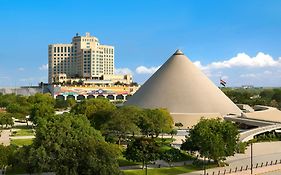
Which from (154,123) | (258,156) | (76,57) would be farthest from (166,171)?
(76,57)

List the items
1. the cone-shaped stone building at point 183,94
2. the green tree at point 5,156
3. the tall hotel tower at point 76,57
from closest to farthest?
the green tree at point 5,156, the cone-shaped stone building at point 183,94, the tall hotel tower at point 76,57

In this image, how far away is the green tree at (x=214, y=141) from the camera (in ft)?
134

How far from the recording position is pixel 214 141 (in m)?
40.9

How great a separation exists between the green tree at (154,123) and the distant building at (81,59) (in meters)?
123

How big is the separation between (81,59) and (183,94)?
109 m

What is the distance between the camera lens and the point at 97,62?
186375 mm

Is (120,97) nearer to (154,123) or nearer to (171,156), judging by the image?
(154,123)

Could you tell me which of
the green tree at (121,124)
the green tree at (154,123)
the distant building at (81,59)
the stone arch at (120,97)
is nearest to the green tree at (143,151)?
the green tree at (121,124)

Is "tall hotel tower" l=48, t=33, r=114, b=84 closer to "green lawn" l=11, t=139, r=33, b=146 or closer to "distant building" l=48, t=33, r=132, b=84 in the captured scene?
"distant building" l=48, t=33, r=132, b=84

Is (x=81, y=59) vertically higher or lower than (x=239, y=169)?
higher

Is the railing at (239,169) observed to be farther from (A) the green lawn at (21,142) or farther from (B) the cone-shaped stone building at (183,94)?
(B) the cone-shaped stone building at (183,94)

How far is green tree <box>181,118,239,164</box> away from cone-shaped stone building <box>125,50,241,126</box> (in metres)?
32.5

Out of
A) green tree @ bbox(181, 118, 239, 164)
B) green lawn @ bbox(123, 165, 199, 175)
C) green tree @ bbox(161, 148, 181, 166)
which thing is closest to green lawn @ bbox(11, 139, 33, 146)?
green tree @ bbox(161, 148, 181, 166)

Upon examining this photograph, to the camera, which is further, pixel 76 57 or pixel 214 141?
pixel 76 57
